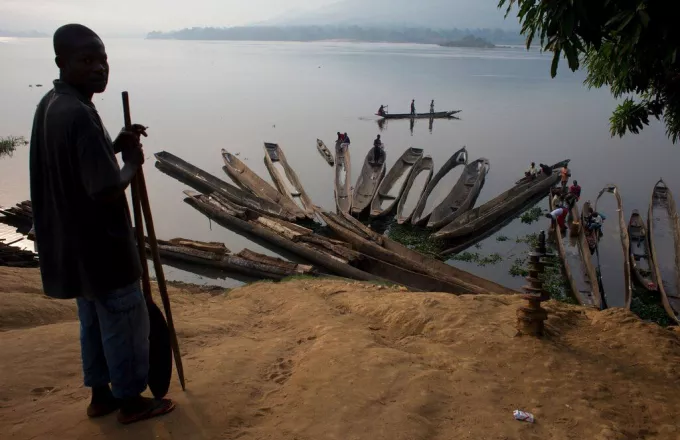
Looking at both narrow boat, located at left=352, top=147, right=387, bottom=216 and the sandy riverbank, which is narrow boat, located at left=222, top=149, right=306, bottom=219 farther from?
the sandy riverbank

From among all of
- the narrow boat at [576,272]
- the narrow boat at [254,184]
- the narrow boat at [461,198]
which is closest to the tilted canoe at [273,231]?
the narrow boat at [254,184]

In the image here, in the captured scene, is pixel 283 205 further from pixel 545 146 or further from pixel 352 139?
pixel 545 146

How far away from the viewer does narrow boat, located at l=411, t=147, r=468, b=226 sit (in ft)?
45.7

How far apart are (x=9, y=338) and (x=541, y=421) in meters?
4.27

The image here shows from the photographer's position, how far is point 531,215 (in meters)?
15.6

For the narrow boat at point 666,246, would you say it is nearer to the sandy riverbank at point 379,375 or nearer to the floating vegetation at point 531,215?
the floating vegetation at point 531,215

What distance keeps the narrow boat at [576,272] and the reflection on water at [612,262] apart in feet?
2.73

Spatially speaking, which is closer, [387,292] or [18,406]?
[18,406]

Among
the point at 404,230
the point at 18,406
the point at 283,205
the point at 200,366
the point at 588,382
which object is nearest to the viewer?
the point at 18,406

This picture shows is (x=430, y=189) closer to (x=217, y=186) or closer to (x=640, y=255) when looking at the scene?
(x=640, y=255)

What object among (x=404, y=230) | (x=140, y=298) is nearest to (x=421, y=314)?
(x=140, y=298)

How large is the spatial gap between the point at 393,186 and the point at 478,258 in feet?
18.1

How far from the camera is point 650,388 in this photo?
4020 mm

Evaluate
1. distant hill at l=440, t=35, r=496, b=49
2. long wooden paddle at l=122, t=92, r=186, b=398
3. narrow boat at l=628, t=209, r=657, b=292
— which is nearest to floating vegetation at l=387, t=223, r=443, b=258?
narrow boat at l=628, t=209, r=657, b=292
